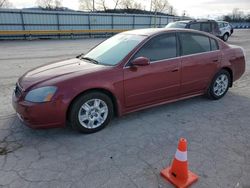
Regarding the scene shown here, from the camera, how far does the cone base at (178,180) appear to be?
7.95 feet

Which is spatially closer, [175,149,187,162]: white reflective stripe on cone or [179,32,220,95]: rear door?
[175,149,187,162]: white reflective stripe on cone

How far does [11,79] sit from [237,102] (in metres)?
6.02

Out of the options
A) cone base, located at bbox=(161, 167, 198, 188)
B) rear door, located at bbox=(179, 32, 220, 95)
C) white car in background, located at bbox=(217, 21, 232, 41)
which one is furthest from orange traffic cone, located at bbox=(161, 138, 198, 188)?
white car in background, located at bbox=(217, 21, 232, 41)

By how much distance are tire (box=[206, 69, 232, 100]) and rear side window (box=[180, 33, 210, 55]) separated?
0.69 metres

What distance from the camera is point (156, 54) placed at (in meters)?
3.99

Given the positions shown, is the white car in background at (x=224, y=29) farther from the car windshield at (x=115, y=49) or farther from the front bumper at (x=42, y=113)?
the front bumper at (x=42, y=113)

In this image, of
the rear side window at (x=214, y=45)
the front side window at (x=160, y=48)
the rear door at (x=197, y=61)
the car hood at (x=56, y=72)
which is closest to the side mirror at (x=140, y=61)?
the front side window at (x=160, y=48)

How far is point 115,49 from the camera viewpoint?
4062 millimetres

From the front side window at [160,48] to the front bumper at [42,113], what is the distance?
153cm

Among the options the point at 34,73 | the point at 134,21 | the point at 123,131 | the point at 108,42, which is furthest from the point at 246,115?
the point at 134,21

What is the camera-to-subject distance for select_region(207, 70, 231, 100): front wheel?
488 centimetres

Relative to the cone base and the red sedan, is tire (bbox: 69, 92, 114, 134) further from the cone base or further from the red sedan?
the cone base

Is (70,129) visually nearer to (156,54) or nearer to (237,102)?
(156,54)

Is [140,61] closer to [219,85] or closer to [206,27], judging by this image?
[219,85]
